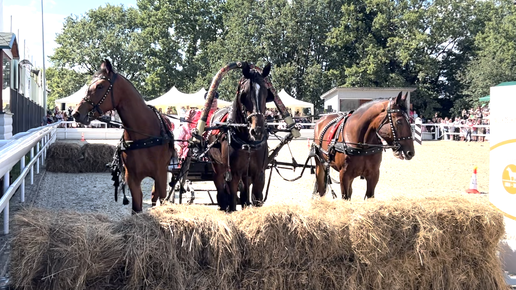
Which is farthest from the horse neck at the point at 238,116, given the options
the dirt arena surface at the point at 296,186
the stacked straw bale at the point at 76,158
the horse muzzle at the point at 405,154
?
the stacked straw bale at the point at 76,158

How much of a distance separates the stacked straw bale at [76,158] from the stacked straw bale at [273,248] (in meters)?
11.0

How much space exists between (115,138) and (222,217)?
29819mm

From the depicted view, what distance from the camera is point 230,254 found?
387 cm

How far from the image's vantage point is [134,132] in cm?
564

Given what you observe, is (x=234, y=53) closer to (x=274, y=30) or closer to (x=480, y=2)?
(x=274, y=30)

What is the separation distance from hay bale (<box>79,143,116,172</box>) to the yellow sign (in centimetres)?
1131

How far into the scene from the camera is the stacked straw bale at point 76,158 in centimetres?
1437

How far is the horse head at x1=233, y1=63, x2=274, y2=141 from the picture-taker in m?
5.20

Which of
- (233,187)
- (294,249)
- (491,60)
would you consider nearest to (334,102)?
(491,60)

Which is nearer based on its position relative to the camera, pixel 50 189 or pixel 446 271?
pixel 446 271

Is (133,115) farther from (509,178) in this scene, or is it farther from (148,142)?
(509,178)

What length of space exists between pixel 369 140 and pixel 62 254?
4.45 metres

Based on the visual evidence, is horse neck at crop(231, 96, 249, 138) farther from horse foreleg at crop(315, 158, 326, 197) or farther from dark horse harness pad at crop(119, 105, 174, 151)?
horse foreleg at crop(315, 158, 326, 197)

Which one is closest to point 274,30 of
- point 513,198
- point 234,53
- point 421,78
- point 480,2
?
point 234,53
